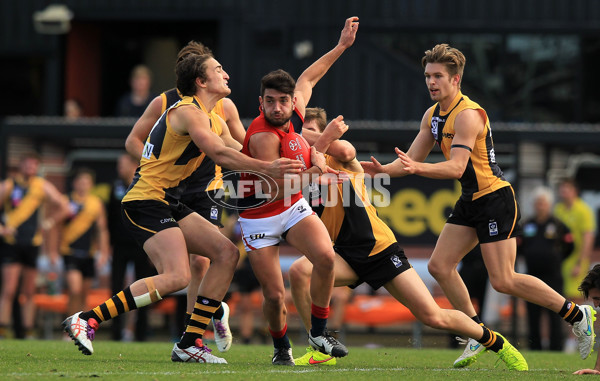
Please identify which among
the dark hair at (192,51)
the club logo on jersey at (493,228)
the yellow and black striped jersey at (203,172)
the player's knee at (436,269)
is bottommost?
the player's knee at (436,269)

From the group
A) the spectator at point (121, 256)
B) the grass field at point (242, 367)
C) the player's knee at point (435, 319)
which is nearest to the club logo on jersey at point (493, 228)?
the player's knee at point (435, 319)

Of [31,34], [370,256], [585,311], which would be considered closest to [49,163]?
[31,34]

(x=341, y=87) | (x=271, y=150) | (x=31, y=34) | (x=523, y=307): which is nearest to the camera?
(x=271, y=150)

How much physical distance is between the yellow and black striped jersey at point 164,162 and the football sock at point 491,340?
2.56 m

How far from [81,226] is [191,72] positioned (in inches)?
260

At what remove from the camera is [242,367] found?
749cm

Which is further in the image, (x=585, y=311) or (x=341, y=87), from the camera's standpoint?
(x=341, y=87)

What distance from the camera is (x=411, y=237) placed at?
1348 cm

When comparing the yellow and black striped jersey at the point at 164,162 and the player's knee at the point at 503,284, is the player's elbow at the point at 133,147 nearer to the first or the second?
the yellow and black striped jersey at the point at 164,162

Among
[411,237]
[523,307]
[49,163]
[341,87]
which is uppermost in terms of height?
[341,87]

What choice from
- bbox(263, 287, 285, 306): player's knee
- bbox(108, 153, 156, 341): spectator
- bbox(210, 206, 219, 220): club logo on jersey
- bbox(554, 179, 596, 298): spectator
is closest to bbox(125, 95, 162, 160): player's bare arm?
bbox(210, 206, 219, 220): club logo on jersey

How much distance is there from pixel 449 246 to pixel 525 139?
5728 mm

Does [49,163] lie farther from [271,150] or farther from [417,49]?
[271,150]

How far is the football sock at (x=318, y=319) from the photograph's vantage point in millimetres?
7758
